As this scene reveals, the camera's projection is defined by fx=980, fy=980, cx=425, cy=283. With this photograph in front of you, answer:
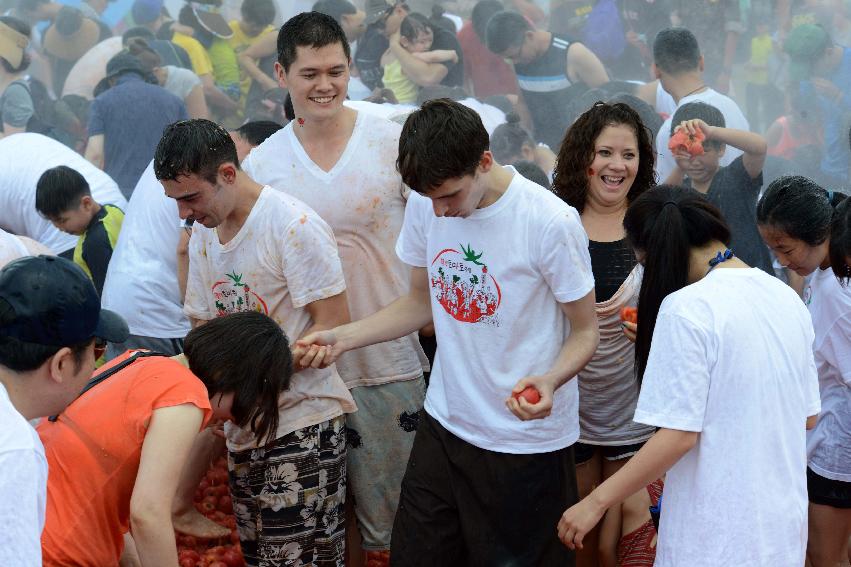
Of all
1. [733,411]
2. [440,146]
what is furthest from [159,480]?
[733,411]

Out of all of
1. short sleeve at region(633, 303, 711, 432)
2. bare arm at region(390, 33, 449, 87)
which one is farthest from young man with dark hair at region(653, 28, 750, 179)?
short sleeve at region(633, 303, 711, 432)

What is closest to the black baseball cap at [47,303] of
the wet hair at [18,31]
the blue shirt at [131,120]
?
the blue shirt at [131,120]

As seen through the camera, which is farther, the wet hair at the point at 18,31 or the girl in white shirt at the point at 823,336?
the wet hair at the point at 18,31

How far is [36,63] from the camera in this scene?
817cm

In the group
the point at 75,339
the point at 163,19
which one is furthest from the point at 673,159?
the point at 163,19

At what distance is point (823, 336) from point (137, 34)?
618cm

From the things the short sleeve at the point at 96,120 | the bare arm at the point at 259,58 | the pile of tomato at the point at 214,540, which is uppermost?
the bare arm at the point at 259,58

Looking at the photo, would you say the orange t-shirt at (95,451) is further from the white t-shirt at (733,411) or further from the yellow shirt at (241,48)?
the yellow shirt at (241,48)

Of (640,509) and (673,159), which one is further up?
(673,159)

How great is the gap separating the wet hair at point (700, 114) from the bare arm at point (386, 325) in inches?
108

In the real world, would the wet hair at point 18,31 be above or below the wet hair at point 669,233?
above

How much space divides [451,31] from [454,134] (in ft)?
15.6

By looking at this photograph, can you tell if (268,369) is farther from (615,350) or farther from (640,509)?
(640,509)

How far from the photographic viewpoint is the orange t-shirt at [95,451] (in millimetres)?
2393
